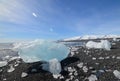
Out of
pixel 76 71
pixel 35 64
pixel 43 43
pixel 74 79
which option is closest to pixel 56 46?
pixel 43 43

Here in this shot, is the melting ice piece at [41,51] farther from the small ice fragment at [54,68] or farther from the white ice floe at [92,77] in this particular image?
the white ice floe at [92,77]

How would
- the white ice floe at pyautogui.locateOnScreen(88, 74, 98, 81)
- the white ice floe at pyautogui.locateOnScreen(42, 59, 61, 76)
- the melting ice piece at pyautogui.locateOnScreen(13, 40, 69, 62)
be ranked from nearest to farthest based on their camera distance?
1. the white ice floe at pyautogui.locateOnScreen(88, 74, 98, 81)
2. the white ice floe at pyautogui.locateOnScreen(42, 59, 61, 76)
3. the melting ice piece at pyautogui.locateOnScreen(13, 40, 69, 62)

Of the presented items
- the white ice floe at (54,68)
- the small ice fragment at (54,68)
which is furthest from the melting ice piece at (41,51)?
the small ice fragment at (54,68)

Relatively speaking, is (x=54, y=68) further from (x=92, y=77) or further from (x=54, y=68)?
(x=92, y=77)

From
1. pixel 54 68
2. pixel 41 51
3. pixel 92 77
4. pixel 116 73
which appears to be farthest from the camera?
pixel 41 51

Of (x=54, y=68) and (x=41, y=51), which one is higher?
(x=41, y=51)

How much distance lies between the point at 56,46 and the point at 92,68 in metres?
3.03

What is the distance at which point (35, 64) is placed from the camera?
1016 cm

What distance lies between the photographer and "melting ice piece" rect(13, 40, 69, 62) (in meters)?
10.2

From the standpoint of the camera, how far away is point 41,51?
34.9ft

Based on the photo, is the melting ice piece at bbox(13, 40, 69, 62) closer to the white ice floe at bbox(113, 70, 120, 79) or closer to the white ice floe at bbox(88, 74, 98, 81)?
the white ice floe at bbox(88, 74, 98, 81)

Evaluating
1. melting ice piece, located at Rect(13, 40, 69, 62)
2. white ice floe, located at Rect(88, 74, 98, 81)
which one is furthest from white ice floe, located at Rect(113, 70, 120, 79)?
melting ice piece, located at Rect(13, 40, 69, 62)

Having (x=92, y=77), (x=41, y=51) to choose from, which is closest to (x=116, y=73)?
(x=92, y=77)

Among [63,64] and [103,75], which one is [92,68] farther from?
[63,64]
